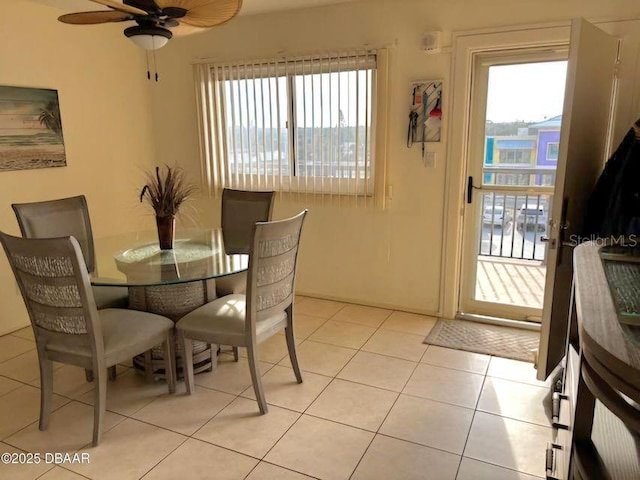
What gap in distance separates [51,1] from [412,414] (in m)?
3.65

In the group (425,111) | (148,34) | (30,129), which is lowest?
(30,129)

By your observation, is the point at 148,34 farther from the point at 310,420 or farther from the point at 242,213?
the point at 310,420

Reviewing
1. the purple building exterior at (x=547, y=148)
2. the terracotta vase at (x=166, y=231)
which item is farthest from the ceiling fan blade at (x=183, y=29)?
the purple building exterior at (x=547, y=148)

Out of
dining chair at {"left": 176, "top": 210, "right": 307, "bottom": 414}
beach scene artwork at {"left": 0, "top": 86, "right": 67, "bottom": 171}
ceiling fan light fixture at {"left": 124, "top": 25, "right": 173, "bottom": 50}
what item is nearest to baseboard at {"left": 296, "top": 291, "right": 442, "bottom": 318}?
dining chair at {"left": 176, "top": 210, "right": 307, "bottom": 414}

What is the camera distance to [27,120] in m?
3.33

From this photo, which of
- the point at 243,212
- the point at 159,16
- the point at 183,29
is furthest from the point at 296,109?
the point at 159,16

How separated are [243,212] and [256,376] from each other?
1.38m

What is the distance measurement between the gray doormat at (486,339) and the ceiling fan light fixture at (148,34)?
2428mm

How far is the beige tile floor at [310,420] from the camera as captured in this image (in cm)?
196

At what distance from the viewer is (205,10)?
6.50 ft

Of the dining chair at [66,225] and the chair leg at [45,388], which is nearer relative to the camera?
the chair leg at [45,388]

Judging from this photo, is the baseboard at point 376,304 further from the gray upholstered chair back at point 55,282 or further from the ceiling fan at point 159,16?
the ceiling fan at point 159,16

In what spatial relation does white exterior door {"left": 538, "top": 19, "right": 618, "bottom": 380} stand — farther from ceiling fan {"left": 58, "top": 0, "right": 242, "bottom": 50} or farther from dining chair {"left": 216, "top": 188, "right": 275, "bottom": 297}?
dining chair {"left": 216, "top": 188, "right": 275, "bottom": 297}

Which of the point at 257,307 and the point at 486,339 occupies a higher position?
the point at 257,307
